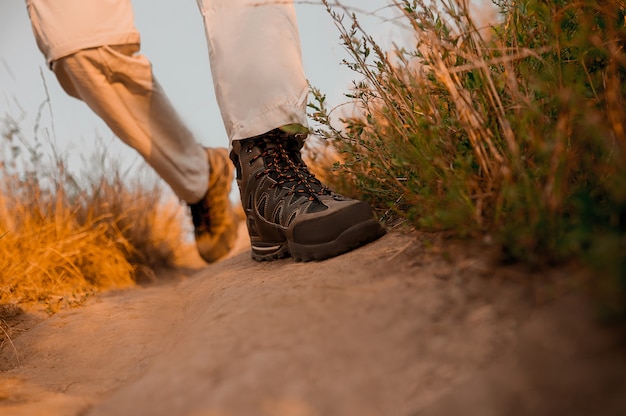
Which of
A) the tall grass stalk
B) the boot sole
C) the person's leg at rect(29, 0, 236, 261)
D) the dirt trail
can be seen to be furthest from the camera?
the person's leg at rect(29, 0, 236, 261)

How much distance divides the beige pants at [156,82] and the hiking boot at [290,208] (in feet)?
0.36

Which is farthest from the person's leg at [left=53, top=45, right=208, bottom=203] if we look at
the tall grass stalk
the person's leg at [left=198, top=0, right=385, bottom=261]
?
the tall grass stalk

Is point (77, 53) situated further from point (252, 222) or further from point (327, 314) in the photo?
point (327, 314)

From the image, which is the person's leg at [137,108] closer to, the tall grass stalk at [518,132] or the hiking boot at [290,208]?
the hiking boot at [290,208]

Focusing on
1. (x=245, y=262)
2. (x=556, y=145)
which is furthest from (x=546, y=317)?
(x=245, y=262)

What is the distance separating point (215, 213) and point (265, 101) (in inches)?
61.1

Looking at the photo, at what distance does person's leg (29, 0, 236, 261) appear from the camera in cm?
217

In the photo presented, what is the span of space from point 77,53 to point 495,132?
5.88 feet

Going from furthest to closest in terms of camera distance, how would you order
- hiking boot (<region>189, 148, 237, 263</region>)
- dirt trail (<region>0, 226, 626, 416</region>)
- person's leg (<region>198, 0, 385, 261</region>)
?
hiking boot (<region>189, 148, 237, 263</region>) < person's leg (<region>198, 0, 385, 261</region>) < dirt trail (<region>0, 226, 626, 416</region>)

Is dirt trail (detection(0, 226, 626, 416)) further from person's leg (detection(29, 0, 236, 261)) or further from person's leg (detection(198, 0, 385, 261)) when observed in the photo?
person's leg (detection(29, 0, 236, 261))

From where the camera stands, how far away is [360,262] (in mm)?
1320

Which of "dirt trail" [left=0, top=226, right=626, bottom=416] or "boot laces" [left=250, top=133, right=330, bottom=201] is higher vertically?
"boot laces" [left=250, top=133, right=330, bottom=201]

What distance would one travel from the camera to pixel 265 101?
1.77 m

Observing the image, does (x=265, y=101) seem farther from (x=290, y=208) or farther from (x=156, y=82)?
(x=156, y=82)
